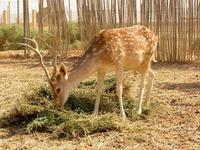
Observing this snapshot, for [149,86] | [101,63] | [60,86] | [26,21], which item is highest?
[26,21]

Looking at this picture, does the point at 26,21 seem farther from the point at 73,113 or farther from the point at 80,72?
the point at 73,113

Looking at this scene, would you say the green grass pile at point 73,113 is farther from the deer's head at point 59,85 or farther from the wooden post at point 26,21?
the wooden post at point 26,21

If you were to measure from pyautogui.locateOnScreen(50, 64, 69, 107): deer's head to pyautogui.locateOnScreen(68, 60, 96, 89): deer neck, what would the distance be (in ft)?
0.35

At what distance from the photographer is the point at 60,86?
7.11 m

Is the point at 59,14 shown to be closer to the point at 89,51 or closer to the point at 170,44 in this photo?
the point at 170,44

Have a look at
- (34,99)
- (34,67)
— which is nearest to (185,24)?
(34,67)

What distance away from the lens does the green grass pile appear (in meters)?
6.53

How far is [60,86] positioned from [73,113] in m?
0.51

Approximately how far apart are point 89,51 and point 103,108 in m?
1.00

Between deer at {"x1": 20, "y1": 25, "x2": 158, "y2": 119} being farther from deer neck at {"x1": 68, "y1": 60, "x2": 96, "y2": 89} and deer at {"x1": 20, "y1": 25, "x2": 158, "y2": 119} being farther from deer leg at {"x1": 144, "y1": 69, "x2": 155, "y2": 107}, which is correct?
deer leg at {"x1": 144, "y1": 69, "x2": 155, "y2": 107}

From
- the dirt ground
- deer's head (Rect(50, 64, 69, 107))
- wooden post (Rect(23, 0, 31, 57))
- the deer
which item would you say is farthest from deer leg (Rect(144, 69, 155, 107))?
wooden post (Rect(23, 0, 31, 57))

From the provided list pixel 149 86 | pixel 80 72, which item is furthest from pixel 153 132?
pixel 149 86

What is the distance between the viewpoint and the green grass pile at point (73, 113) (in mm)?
6531

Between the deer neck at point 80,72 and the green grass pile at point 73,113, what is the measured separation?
0.43 m
